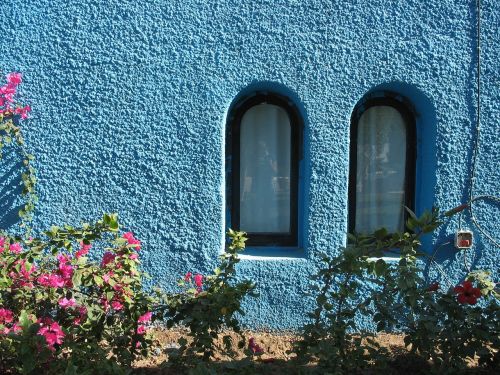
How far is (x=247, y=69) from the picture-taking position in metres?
4.04

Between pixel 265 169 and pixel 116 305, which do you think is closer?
pixel 116 305

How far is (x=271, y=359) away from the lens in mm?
3848

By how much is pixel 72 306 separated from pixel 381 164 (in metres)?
2.60

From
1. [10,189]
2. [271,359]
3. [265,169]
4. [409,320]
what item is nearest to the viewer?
[409,320]

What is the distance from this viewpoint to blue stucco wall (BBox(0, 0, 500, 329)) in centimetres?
400

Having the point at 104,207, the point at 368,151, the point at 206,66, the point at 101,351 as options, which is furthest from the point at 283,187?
the point at 101,351

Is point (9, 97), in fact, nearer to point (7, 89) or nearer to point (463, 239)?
point (7, 89)

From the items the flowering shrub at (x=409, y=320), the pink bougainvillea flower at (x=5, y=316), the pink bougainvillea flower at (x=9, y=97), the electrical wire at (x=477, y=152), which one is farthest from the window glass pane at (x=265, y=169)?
the pink bougainvillea flower at (x=5, y=316)

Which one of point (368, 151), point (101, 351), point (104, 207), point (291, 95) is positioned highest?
point (291, 95)

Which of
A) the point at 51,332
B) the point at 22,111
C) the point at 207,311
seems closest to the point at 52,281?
the point at 51,332

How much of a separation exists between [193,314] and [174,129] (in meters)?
1.49

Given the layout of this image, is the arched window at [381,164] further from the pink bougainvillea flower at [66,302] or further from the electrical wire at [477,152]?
the pink bougainvillea flower at [66,302]

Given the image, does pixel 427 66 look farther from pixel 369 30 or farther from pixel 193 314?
pixel 193 314

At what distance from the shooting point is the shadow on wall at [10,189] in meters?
4.05
